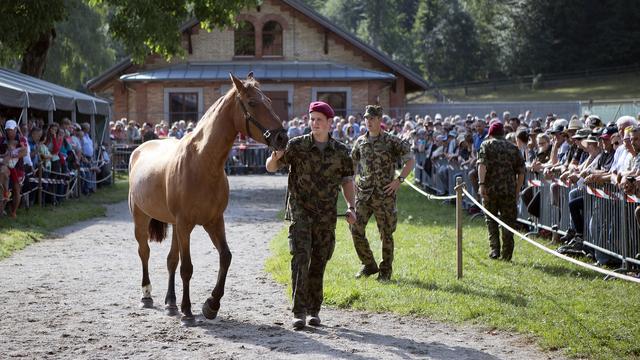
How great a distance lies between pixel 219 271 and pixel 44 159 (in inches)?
506

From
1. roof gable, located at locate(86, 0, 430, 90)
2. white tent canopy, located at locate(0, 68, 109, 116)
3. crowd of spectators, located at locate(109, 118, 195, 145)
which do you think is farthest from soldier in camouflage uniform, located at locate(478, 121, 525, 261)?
roof gable, located at locate(86, 0, 430, 90)

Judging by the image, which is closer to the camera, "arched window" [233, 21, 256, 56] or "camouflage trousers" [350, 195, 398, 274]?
"camouflage trousers" [350, 195, 398, 274]

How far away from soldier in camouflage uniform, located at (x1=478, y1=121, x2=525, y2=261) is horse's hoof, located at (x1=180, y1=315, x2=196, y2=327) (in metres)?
5.25

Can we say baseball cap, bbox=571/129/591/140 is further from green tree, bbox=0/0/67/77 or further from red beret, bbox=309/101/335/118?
green tree, bbox=0/0/67/77

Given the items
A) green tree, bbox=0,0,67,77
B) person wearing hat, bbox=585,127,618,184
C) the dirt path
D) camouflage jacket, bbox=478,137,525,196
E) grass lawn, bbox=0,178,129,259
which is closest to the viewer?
the dirt path

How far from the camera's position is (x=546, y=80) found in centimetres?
7100

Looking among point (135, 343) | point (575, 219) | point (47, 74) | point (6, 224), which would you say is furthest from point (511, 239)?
point (47, 74)

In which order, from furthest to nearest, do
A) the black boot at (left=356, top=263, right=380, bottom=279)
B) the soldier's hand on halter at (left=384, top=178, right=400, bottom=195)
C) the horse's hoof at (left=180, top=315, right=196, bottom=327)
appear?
the black boot at (left=356, top=263, right=380, bottom=279) < the soldier's hand on halter at (left=384, top=178, right=400, bottom=195) < the horse's hoof at (left=180, top=315, right=196, bottom=327)

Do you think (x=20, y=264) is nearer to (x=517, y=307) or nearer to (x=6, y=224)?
(x=6, y=224)

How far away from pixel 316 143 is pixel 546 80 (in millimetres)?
65383

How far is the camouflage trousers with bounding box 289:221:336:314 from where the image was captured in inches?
333

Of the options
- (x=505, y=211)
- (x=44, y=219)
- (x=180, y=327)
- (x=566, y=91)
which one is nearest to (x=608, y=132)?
(x=505, y=211)

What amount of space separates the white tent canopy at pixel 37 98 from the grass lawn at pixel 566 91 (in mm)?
43063

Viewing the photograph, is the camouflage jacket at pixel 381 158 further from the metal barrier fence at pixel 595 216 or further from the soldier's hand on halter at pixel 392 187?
the metal barrier fence at pixel 595 216
